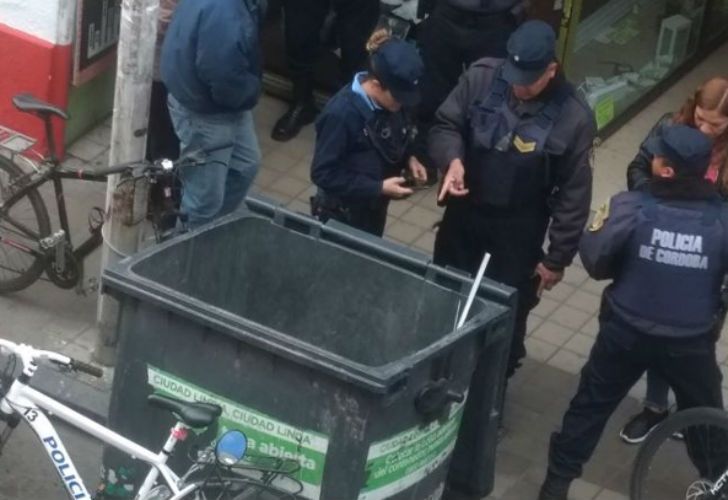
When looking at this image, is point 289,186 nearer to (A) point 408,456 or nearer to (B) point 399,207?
(B) point 399,207

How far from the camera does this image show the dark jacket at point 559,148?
7016 mm

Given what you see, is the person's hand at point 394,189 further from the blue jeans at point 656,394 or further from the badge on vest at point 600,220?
the blue jeans at point 656,394

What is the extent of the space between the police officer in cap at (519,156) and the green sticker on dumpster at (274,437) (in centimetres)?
154

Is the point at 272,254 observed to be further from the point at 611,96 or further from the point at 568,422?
the point at 611,96

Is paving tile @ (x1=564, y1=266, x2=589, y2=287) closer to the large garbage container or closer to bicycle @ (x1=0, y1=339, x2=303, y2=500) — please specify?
the large garbage container

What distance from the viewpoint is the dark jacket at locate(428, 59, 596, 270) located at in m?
7.02

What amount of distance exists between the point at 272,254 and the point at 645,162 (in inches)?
63.4

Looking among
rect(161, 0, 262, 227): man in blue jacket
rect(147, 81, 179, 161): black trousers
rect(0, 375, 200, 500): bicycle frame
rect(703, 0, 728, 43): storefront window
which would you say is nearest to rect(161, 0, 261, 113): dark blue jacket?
rect(161, 0, 262, 227): man in blue jacket

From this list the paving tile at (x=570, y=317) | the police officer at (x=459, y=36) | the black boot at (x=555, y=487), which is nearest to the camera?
the black boot at (x=555, y=487)

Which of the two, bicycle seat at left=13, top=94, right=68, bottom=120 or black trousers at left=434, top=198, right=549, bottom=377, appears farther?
bicycle seat at left=13, top=94, right=68, bottom=120

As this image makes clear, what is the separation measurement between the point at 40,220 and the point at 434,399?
277 cm

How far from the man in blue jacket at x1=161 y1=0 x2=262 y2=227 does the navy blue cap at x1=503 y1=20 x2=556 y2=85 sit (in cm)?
114

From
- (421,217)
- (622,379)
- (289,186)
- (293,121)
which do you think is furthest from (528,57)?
(293,121)

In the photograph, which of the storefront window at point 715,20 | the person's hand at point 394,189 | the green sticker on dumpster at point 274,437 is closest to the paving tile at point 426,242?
the person's hand at point 394,189
